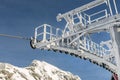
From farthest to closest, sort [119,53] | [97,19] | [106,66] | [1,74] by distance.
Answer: [1,74]
[106,66]
[97,19]
[119,53]

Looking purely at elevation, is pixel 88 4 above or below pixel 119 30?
above

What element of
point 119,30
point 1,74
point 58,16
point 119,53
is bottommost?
point 1,74

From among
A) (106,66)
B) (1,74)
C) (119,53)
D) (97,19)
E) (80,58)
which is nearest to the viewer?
(119,53)

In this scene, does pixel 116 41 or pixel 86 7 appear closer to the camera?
pixel 116 41

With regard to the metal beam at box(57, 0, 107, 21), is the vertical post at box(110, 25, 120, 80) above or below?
below

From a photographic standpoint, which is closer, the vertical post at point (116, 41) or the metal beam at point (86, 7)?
the vertical post at point (116, 41)

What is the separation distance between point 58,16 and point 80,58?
15.6ft

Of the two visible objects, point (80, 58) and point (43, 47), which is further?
point (80, 58)

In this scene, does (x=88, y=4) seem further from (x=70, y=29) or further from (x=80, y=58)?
(x=80, y=58)

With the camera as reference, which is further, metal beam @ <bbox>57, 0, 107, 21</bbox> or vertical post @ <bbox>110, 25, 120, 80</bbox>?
metal beam @ <bbox>57, 0, 107, 21</bbox>

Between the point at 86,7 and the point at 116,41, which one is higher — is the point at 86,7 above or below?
above

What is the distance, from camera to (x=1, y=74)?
188000 mm

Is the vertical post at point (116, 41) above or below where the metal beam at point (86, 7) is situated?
below

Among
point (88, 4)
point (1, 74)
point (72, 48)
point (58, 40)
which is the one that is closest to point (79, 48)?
point (72, 48)
